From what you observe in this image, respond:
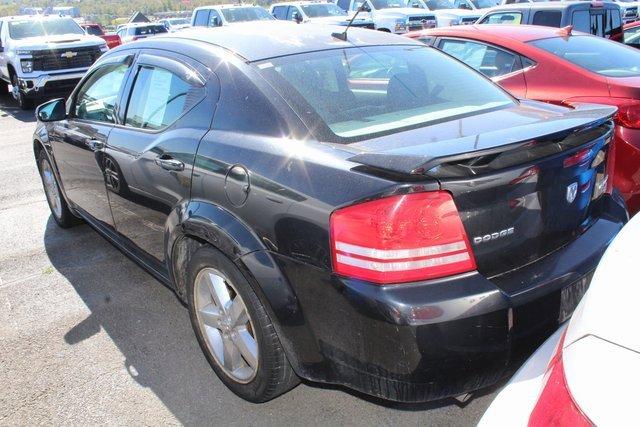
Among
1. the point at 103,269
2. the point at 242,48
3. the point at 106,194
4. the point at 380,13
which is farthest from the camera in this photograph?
the point at 380,13

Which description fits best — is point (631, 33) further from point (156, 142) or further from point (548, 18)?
point (156, 142)

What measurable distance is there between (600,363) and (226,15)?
60.7 ft

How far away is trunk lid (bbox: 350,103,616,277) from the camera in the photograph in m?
2.01

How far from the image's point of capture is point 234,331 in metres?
2.75

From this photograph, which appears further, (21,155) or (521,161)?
(21,155)

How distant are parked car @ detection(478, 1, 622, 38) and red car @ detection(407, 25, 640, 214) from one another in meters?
2.27

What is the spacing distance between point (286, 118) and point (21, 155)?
7629mm

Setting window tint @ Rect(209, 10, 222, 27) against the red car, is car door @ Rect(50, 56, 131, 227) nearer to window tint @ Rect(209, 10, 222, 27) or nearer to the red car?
the red car

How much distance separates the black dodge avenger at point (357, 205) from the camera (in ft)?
6.62

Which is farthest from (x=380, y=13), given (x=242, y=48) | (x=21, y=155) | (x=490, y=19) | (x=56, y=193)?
(x=242, y=48)

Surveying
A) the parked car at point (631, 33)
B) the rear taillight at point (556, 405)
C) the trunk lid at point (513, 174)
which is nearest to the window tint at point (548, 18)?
the parked car at point (631, 33)

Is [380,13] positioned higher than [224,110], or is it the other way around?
[224,110]

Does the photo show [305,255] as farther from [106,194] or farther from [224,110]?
[106,194]

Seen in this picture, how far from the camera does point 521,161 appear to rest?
2100 millimetres
